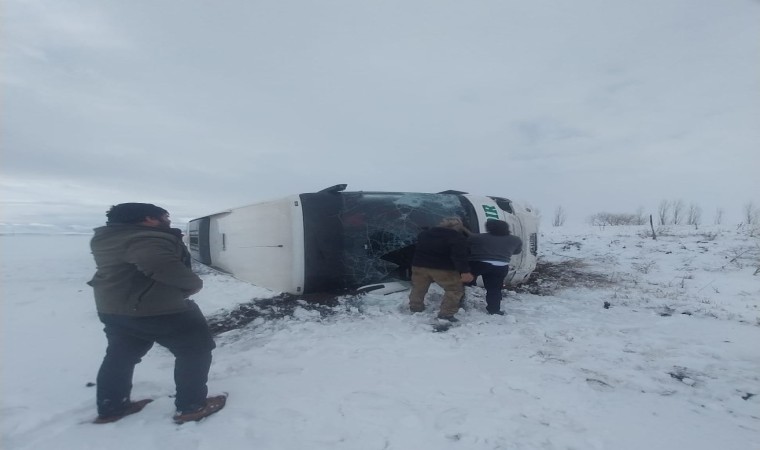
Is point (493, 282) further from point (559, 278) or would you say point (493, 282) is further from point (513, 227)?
point (559, 278)

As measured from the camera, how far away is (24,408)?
287 centimetres

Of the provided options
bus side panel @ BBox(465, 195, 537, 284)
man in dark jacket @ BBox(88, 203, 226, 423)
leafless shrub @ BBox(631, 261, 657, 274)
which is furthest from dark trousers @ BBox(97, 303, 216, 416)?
leafless shrub @ BBox(631, 261, 657, 274)

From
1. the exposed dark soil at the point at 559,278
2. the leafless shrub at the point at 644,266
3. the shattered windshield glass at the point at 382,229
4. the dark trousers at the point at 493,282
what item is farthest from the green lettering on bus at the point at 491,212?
the leafless shrub at the point at 644,266

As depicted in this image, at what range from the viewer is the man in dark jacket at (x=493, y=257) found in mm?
5656

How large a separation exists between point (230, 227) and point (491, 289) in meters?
4.46

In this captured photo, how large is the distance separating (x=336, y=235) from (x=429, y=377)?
9.43 ft

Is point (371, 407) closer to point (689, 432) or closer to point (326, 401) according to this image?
point (326, 401)

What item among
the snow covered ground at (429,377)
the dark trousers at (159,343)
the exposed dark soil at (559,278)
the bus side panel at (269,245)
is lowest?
the snow covered ground at (429,377)

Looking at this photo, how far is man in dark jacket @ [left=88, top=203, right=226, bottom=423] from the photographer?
264 cm

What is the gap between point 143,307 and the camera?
2674mm

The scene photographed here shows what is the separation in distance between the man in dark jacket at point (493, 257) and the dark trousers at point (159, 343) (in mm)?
3997

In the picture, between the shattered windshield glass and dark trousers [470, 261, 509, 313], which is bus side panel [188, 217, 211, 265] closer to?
the shattered windshield glass

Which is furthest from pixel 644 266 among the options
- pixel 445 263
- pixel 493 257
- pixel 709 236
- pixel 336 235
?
pixel 336 235

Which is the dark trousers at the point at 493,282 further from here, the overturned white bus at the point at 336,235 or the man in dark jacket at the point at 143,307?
the man in dark jacket at the point at 143,307
